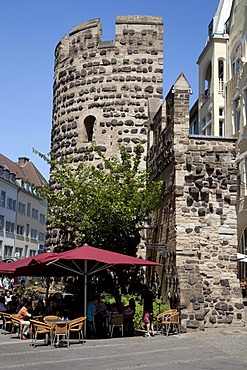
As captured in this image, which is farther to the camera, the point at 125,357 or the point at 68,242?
the point at 68,242

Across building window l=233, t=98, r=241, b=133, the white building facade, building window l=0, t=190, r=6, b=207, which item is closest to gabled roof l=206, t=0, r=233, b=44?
building window l=233, t=98, r=241, b=133

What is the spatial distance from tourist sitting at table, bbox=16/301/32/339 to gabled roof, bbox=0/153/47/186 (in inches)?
1796

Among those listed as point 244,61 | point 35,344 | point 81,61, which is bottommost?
point 35,344

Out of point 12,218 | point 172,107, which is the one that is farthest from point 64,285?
point 12,218

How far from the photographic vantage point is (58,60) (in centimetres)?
2294

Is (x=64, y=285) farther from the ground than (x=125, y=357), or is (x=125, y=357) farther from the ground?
(x=64, y=285)

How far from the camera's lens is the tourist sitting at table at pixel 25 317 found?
14.0 metres

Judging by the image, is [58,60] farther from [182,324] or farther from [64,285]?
[182,324]

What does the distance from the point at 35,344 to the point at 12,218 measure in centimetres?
4536

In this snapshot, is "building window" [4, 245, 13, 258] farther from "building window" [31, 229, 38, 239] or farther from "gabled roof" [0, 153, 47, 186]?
"gabled roof" [0, 153, 47, 186]

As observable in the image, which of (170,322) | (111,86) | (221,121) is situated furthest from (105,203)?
(221,121)

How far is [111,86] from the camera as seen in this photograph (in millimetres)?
20875

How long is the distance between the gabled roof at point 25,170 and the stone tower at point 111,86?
39.1m

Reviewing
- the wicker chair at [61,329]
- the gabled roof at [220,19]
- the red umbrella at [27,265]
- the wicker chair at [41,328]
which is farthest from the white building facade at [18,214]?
the wicker chair at [61,329]
